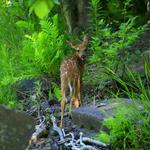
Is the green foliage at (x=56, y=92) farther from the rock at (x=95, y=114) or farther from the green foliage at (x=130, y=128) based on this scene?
the green foliage at (x=130, y=128)

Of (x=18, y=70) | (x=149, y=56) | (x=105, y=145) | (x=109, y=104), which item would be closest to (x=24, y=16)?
(x=18, y=70)

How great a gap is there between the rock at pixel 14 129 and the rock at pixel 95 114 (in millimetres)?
461

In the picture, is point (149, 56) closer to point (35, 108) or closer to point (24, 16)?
point (35, 108)

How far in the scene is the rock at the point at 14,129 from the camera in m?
4.56

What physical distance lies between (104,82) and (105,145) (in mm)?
1663

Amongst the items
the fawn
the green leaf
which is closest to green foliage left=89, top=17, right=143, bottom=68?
the fawn

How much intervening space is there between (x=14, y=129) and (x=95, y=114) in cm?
78

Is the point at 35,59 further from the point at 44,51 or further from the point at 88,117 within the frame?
the point at 88,117

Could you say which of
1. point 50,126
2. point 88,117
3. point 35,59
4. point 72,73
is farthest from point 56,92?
point 88,117

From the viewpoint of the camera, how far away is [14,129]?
4738 mm

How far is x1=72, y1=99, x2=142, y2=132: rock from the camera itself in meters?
4.51

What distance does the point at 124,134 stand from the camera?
159 inches

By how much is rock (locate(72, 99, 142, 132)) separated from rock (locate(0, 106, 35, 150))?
18.2 inches

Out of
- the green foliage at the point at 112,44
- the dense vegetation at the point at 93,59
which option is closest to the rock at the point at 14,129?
the dense vegetation at the point at 93,59
